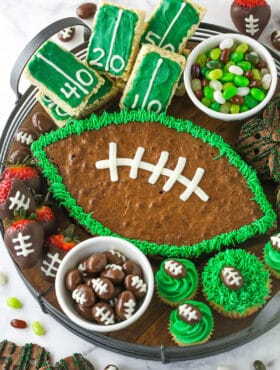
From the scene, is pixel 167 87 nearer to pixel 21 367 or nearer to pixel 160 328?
pixel 160 328

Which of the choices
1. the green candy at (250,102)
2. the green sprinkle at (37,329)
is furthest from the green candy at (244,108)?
the green sprinkle at (37,329)

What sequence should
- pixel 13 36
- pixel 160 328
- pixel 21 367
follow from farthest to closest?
pixel 13 36 → pixel 21 367 → pixel 160 328

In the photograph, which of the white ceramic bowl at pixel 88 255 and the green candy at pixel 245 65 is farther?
the green candy at pixel 245 65

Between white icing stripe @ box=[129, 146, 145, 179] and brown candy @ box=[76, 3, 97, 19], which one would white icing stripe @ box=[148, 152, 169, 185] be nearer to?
white icing stripe @ box=[129, 146, 145, 179]

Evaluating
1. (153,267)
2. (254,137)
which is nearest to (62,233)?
(153,267)

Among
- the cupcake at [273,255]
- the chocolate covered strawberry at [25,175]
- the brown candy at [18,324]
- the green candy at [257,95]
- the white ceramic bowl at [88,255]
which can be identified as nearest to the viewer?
the white ceramic bowl at [88,255]

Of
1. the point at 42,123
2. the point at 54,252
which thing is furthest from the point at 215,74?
the point at 54,252

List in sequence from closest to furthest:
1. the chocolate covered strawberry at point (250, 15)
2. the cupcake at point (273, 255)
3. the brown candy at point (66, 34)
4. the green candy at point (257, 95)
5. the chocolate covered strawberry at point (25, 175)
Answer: the cupcake at point (273, 255)
the chocolate covered strawberry at point (25, 175)
the green candy at point (257, 95)
the chocolate covered strawberry at point (250, 15)
the brown candy at point (66, 34)

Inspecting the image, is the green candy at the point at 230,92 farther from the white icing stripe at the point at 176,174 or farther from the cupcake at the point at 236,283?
the cupcake at the point at 236,283
